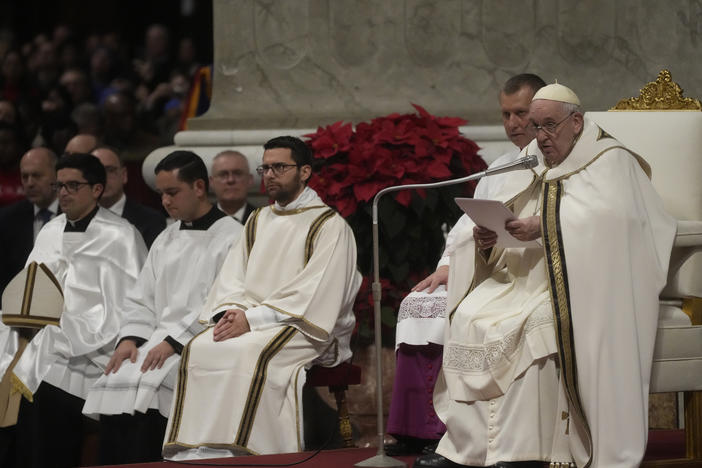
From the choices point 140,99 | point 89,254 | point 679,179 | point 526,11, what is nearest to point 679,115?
point 679,179

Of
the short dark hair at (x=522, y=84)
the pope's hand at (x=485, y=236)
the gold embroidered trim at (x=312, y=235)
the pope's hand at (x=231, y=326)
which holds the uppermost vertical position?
the short dark hair at (x=522, y=84)

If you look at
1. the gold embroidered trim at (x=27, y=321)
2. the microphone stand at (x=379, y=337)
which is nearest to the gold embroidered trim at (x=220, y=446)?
the microphone stand at (x=379, y=337)

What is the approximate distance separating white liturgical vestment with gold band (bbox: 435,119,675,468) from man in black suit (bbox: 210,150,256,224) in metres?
2.52

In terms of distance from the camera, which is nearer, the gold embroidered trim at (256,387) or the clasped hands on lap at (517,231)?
the clasped hands on lap at (517,231)

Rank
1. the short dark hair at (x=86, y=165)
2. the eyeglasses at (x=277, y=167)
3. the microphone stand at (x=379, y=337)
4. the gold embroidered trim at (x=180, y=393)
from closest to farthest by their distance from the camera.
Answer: the microphone stand at (x=379, y=337) < the gold embroidered trim at (x=180, y=393) < the eyeglasses at (x=277, y=167) < the short dark hair at (x=86, y=165)

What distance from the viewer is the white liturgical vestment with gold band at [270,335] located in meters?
5.99

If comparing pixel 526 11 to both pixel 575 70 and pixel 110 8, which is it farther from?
pixel 110 8

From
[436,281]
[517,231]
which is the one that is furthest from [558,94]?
[436,281]

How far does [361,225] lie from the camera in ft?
22.4

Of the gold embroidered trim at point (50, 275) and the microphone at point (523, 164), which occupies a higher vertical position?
the microphone at point (523, 164)

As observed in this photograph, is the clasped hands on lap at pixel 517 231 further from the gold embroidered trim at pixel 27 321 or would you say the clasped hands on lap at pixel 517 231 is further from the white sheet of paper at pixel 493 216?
the gold embroidered trim at pixel 27 321

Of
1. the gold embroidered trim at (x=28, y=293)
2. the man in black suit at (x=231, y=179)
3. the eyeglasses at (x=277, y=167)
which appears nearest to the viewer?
the eyeglasses at (x=277, y=167)

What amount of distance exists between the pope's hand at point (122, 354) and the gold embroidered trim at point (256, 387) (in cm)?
93

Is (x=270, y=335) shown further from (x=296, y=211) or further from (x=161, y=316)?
(x=161, y=316)
